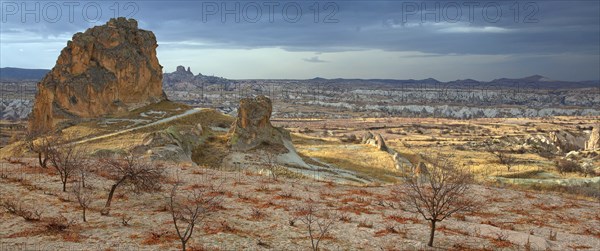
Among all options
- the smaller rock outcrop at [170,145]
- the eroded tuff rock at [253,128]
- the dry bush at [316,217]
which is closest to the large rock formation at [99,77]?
the smaller rock outcrop at [170,145]

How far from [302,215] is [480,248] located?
6.86 m

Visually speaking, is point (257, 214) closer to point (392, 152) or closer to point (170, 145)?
point (170, 145)

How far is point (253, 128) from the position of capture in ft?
130

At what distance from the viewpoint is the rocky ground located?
1430 cm

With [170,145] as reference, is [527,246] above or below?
below

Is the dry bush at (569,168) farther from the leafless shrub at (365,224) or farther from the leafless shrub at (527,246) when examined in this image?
the leafless shrub at (365,224)

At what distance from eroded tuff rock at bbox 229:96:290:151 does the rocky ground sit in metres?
12.2

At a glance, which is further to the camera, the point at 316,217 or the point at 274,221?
the point at 316,217

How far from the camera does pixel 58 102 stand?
48.9 m

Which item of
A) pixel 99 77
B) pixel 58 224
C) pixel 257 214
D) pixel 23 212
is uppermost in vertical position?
pixel 99 77

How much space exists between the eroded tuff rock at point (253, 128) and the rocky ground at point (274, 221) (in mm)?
12155

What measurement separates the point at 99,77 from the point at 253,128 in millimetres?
22439

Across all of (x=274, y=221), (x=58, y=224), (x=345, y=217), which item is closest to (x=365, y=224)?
(x=345, y=217)

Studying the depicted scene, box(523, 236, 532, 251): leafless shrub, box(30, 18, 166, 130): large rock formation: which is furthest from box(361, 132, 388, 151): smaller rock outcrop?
box(523, 236, 532, 251): leafless shrub
